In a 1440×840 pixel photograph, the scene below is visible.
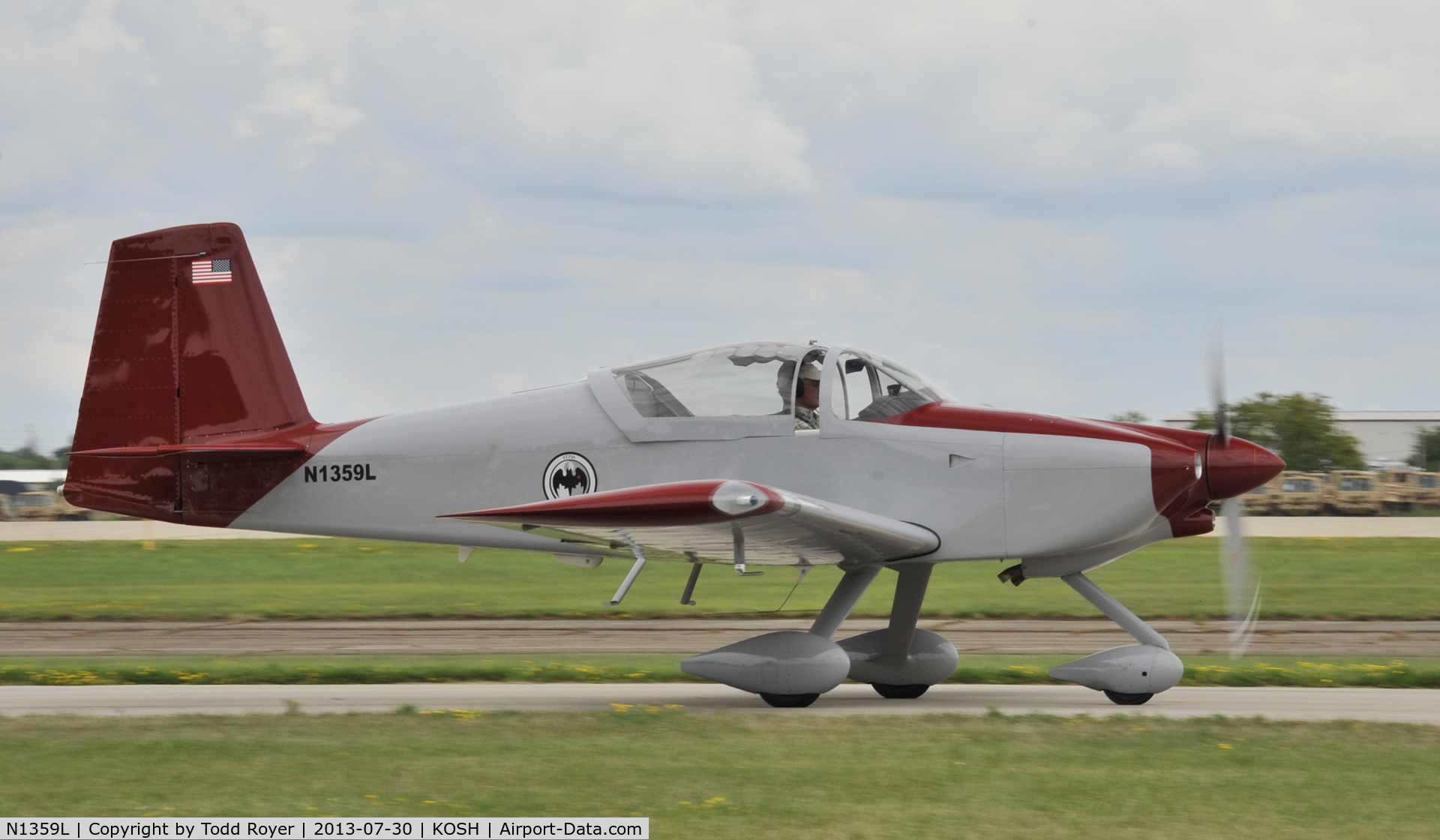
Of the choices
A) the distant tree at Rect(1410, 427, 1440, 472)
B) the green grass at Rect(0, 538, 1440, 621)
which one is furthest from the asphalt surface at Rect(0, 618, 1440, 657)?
the distant tree at Rect(1410, 427, 1440, 472)

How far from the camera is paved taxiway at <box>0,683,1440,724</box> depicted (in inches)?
375

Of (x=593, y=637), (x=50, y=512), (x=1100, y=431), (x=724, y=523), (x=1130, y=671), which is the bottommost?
(x=50, y=512)

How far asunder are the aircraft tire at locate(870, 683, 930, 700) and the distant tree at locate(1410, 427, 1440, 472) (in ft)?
220

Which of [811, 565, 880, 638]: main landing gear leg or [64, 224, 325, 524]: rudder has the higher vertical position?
[64, 224, 325, 524]: rudder

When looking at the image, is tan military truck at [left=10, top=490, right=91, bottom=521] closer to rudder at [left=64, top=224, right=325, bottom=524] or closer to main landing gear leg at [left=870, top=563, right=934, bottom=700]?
rudder at [left=64, top=224, right=325, bottom=524]

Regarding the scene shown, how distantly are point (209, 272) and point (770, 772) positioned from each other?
709 centimetres

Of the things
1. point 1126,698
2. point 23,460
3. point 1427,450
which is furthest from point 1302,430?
point 23,460

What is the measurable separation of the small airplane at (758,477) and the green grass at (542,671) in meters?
1.89

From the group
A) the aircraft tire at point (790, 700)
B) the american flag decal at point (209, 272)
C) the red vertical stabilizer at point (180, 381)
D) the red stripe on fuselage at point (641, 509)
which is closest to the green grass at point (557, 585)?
the red vertical stabilizer at point (180, 381)

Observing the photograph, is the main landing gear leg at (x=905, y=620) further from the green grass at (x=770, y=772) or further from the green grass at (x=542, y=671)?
the green grass at (x=770, y=772)

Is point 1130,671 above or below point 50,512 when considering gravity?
above

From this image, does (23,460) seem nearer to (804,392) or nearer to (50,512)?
(50,512)

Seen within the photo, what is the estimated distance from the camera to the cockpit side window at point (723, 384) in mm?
9719

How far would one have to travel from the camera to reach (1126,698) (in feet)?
31.8
